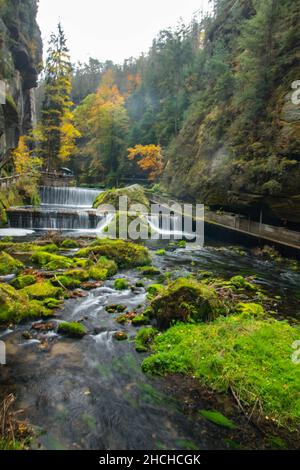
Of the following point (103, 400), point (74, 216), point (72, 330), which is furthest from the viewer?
point (74, 216)

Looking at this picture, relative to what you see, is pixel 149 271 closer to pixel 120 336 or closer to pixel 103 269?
pixel 103 269

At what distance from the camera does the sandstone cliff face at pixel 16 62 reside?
21.0 m

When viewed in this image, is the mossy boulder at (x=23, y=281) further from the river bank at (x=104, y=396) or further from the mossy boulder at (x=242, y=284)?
the mossy boulder at (x=242, y=284)

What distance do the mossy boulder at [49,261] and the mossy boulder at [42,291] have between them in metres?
2.13

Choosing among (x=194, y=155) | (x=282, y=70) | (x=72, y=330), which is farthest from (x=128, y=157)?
(x=72, y=330)

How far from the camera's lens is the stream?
4.15 m

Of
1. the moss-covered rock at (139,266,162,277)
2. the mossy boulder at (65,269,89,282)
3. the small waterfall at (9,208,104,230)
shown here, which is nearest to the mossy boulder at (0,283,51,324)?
the mossy boulder at (65,269,89,282)

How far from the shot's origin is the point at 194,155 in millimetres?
27469

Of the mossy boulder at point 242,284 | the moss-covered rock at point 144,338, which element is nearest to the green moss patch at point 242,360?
the moss-covered rock at point 144,338

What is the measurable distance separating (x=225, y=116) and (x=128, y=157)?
26.2 metres

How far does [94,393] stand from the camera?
5.00 metres

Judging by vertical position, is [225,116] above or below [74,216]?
above

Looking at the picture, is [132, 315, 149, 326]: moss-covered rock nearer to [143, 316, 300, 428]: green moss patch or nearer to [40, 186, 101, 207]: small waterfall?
[143, 316, 300, 428]: green moss patch

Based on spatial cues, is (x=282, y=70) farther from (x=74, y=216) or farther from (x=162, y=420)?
(x=162, y=420)
